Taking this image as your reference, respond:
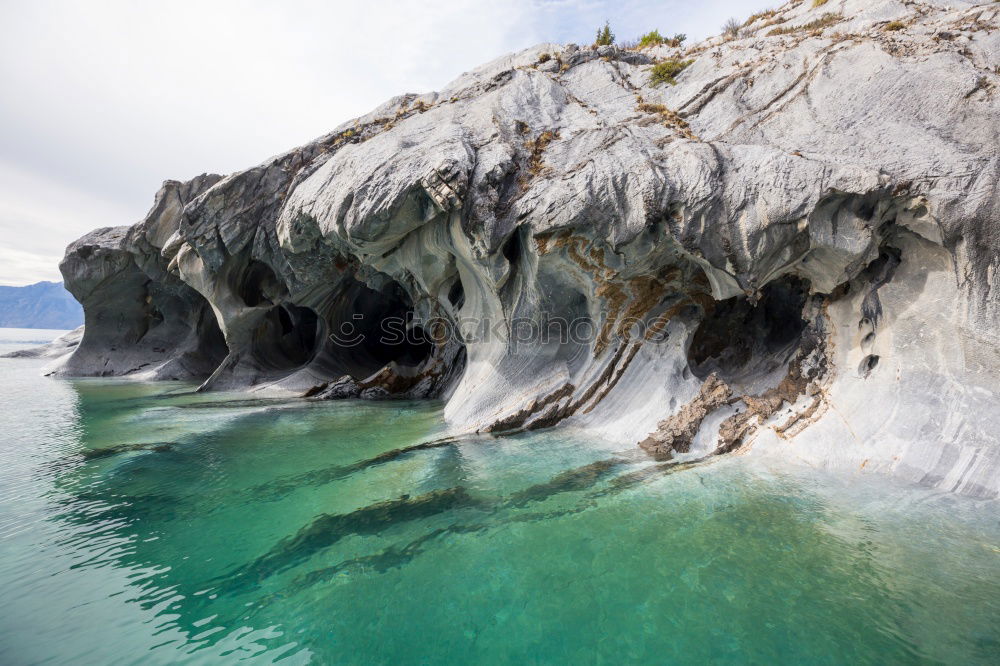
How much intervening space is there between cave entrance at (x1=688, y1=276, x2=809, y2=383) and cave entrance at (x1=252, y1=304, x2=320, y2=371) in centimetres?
1392

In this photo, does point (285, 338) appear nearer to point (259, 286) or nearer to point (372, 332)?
point (259, 286)

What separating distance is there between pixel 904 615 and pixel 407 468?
6011mm

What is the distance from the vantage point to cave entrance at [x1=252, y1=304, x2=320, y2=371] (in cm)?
1828

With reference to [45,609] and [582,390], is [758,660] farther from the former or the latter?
[582,390]

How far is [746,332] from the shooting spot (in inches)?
415

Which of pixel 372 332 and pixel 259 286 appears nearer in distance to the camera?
pixel 259 286

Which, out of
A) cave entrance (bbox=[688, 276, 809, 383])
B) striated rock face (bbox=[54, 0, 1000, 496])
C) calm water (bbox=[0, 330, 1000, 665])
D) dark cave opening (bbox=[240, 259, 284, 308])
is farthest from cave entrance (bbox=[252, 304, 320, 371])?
cave entrance (bbox=[688, 276, 809, 383])

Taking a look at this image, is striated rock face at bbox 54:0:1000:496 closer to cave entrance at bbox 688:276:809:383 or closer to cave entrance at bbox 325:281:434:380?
cave entrance at bbox 688:276:809:383

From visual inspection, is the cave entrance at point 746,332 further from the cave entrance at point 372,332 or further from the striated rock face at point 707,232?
the cave entrance at point 372,332

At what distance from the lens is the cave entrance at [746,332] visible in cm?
994

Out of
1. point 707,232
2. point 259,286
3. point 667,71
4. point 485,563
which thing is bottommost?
point 485,563

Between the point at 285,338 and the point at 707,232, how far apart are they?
1744 cm

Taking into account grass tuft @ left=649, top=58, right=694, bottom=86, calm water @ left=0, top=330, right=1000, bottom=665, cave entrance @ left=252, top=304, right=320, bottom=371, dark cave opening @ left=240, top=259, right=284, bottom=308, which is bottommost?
calm water @ left=0, top=330, right=1000, bottom=665

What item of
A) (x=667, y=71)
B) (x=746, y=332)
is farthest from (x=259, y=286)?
(x=746, y=332)
